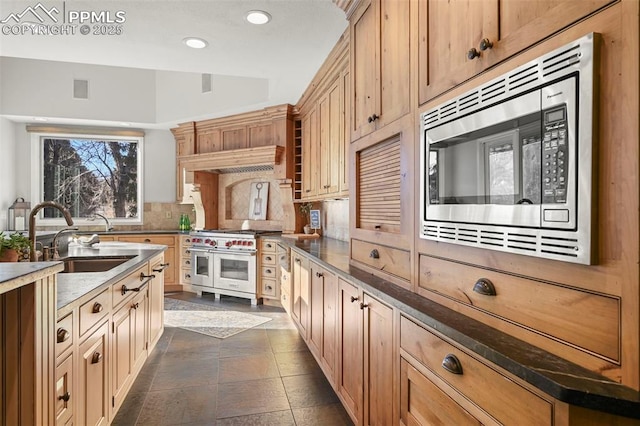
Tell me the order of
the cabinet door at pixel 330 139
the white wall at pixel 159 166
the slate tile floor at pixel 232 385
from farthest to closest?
the white wall at pixel 159 166
the cabinet door at pixel 330 139
the slate tile floor at pixel 232 385

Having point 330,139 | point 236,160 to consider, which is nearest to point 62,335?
point 330,139

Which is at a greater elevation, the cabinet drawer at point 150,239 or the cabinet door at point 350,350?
the cabinet drawer at point 150,239

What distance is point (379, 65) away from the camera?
1.78 m

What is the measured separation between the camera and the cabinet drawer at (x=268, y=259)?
4708mm

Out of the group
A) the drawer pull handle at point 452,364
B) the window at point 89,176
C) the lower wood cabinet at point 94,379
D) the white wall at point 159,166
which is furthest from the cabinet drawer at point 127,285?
the window at point 89,176

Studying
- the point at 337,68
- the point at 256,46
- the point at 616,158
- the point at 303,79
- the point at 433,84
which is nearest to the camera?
the point at 616,158

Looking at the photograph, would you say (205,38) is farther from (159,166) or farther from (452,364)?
(159,166)

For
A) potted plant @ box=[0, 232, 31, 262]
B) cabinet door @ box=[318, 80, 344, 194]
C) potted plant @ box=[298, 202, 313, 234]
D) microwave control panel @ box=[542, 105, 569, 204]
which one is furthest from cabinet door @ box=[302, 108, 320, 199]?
microwave control panel @ box=[542, 105, 569, 204]

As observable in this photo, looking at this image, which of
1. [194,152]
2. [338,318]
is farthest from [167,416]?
[194,152]

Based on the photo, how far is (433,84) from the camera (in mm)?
1308

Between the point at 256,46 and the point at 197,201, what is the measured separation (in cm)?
324

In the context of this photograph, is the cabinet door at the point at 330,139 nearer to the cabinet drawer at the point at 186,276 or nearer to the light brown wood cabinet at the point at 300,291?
the light brown wood cabinet at the point at 300,291

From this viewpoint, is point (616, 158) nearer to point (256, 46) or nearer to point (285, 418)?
point (285, 418)

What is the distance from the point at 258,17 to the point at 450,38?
5.65 feet
